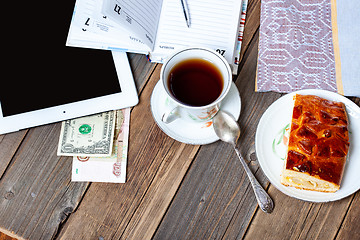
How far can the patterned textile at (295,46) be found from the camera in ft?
2.96

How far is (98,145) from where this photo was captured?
893mm

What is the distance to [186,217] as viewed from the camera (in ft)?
2.85

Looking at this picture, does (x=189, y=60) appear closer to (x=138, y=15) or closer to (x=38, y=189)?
(x=138, y=15)

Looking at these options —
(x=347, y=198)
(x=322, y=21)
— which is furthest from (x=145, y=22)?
(x=347, y=198)

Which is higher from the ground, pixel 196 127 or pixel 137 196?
pixel 196 127

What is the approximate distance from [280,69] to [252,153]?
0.81 ft

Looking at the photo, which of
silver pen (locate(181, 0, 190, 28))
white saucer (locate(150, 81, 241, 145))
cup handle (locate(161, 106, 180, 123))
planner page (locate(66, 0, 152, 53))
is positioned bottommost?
white saucer (locate(150, 81, 241, 145))

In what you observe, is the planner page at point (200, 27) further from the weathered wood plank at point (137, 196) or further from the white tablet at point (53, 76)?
the weathered wood plank at point (137, 196)

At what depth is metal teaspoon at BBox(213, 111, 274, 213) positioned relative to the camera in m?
0.84

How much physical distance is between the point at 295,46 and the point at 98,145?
2.00 ft

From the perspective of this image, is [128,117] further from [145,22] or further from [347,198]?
[347,198]

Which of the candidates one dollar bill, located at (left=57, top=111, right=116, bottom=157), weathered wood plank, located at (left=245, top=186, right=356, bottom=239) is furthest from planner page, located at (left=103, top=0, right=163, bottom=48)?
weathered wood plank, located at (left=245, top=186, right=356, bottom=239)

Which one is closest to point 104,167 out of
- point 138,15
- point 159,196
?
point 159,196

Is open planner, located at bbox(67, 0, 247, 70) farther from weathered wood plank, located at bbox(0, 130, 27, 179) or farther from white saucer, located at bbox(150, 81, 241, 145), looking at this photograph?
weathered wood plank, located at bbox(0, 130, 27, 179)
